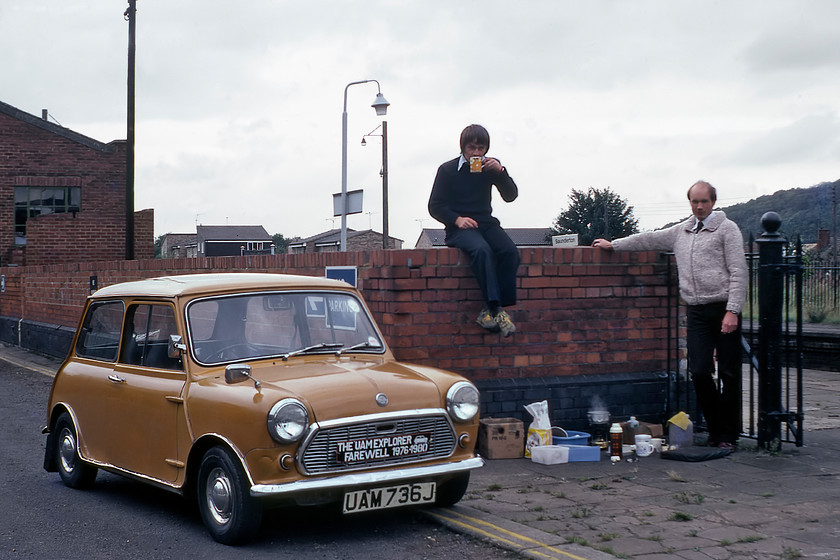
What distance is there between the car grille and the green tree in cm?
6142

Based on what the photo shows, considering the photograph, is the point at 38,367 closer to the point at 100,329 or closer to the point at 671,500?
the point at 100,329

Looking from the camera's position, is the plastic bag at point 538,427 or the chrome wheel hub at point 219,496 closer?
the chrome wheel hub at point 219,496

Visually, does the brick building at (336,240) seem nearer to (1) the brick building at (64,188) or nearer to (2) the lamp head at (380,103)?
(1) the brick building at (64,188)

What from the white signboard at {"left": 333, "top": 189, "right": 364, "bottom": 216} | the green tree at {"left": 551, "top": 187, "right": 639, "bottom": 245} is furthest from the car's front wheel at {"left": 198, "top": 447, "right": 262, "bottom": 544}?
the green tree at {"left": 551, "top": 187, "right": 639, "bottom": 245}

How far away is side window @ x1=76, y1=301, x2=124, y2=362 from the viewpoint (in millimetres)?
6891

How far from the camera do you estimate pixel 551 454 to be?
7543 millimetres

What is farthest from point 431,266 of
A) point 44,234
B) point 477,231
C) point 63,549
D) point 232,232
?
point 232,232

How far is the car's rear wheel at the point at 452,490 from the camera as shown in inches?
233

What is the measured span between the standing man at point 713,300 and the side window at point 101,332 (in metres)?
4.54

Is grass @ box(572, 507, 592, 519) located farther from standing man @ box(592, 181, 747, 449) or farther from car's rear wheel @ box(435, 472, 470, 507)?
standing man @ box(592, 181, 747, 449)

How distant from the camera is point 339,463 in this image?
524 cm

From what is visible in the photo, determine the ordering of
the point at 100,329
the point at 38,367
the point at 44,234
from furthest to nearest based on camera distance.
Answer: the point at 44,234
the point at 38,367
the point at 100,329

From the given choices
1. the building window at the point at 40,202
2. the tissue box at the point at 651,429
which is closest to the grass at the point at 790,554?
the tissue box at the point at 651,429

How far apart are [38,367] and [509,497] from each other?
12649 mm
